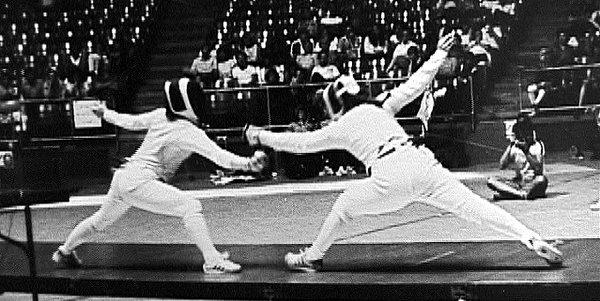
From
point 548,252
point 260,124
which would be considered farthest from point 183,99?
point 260,124

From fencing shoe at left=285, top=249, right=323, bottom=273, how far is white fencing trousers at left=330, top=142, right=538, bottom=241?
1.39 ft

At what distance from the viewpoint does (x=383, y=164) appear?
20.4 feet

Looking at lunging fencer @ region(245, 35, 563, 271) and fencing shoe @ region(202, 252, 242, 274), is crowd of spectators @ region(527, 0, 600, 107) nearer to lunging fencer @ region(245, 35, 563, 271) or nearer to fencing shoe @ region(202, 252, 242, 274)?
lunging fencer @ region(245, 35, 563, 271)

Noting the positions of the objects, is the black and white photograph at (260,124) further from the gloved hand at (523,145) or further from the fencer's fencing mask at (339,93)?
the fencer's fencing mask at (339,93)

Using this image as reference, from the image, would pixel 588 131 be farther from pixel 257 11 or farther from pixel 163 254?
pixel 163 254

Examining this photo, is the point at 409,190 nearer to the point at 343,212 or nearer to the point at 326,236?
the point at 343,212

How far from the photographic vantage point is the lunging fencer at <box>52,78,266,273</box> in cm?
672

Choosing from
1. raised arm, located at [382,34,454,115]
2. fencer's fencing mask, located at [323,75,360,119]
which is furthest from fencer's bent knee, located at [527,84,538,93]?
fencer's fencing mask, located at [323,75,360,119]

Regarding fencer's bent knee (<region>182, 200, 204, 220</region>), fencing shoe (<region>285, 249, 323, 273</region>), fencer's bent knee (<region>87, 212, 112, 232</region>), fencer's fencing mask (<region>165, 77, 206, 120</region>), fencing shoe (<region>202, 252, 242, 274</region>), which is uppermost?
fencer's fencing mask (<region>165, 77, 206, 120</region>)

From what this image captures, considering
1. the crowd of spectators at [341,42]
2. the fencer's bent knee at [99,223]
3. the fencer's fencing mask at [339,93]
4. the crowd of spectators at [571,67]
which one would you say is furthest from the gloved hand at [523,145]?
the fencer's bent knee at [99,223]

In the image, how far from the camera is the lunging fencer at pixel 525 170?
962 centimetres

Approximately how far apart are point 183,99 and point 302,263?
4.66ft

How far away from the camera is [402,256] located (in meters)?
6.80

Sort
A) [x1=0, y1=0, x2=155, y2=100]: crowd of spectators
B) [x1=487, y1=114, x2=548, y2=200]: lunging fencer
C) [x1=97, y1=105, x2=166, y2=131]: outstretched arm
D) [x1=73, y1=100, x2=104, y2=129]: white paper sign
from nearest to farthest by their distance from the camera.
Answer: [x1=97, y1=105, x2=166, y2=131]: outstretched arm → [x1=487, y1=114, x2=548, y2=200]: lunging fencer → [x1=73, y1=100, x2=104, y2=129]: white paper sign → [x1=0, y1=0, x2=155, y2=100]: crowd of spectators
